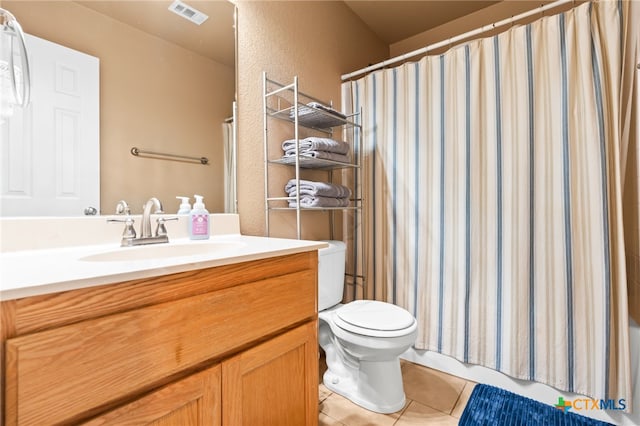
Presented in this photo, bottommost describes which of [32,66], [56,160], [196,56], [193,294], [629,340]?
[629,340]

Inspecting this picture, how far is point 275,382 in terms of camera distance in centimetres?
87

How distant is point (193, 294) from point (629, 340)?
174 cm

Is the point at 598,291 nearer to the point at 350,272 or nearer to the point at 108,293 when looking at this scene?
the point at 350,272

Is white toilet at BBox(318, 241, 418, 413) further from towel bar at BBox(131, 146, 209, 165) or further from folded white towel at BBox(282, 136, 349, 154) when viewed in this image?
towel bar at BBox(131, 146, 209, 165)

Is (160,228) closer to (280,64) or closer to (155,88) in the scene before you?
(155,88)

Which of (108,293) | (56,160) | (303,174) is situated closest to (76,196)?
(56,160)

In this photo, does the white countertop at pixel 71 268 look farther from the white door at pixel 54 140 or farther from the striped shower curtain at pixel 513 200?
the striped shower curtain at pixel 513 200

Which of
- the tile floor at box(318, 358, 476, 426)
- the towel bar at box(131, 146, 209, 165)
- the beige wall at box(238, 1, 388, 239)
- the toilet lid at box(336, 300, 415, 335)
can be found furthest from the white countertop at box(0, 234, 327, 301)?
the tile floor at box(318, 358, 476, 426)

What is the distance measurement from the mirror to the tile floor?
1.07 meters

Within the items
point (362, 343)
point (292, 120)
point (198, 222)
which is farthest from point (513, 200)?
point (198, 222)

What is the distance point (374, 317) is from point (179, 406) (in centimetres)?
93

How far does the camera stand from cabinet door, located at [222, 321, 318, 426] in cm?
76

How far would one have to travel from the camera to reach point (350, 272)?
2.10 meters

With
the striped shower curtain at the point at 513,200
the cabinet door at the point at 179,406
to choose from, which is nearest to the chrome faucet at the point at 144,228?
the cabinet door at the point at 179,406
